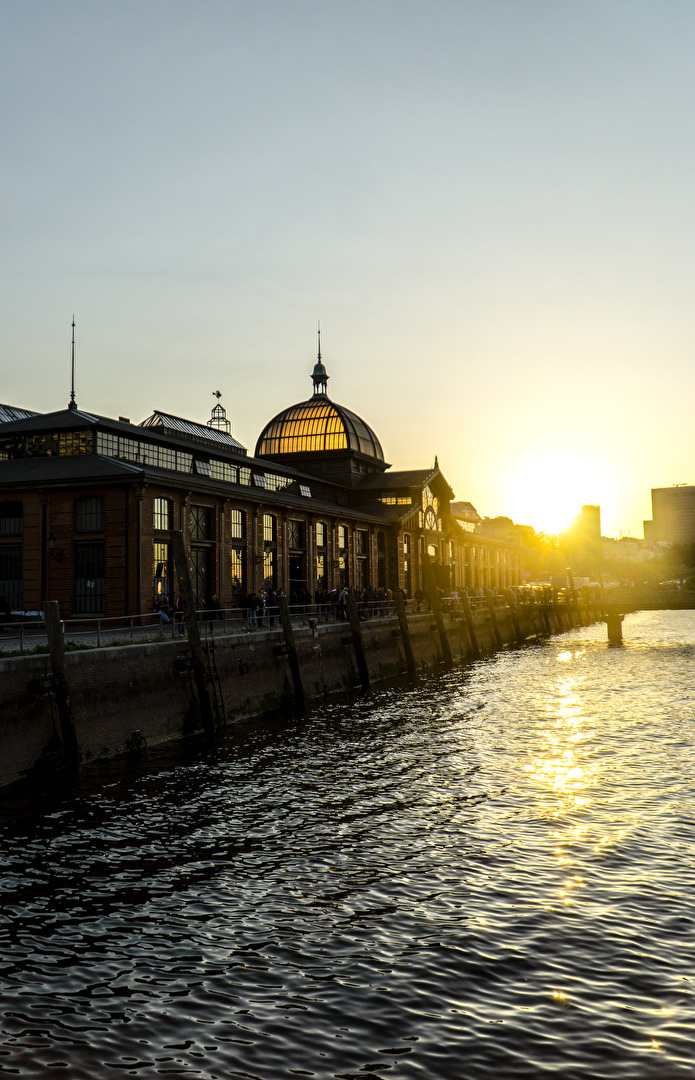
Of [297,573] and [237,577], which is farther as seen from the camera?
[297,573]

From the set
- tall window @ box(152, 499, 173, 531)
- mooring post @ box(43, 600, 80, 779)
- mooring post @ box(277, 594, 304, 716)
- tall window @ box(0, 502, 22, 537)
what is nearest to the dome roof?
tall window @ box(152, 499, 173, 531)

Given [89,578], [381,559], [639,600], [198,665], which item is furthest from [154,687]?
[639,600]

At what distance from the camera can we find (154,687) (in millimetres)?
21594

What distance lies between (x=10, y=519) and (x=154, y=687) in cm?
1975

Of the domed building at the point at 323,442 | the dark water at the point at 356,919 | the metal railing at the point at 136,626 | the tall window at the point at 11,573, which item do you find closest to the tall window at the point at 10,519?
the tall window at the point at 11,573

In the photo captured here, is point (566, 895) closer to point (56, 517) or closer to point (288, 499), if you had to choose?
point (56, 517)

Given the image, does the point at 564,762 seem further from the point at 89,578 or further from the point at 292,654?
the point at 89,578

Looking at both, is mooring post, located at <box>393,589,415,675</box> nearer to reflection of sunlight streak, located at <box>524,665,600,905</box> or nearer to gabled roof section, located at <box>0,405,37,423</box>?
reflection of sunlight streak, located at <box>524,665,600,905</box>

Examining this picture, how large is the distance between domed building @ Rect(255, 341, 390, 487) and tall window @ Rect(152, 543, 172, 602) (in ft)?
112

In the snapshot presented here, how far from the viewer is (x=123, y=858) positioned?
1288 cm

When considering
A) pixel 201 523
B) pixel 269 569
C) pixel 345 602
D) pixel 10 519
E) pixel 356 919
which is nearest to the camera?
pixel 356 919

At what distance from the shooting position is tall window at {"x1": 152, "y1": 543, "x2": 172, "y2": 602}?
36750mm

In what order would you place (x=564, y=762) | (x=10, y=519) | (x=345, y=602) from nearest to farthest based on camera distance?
(x=564, y=762)
(x=345, y=602)
(x=10, y=519)

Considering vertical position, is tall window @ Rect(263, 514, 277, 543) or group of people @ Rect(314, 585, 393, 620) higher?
tall window @ Rect(263, 514, 277, 543)
